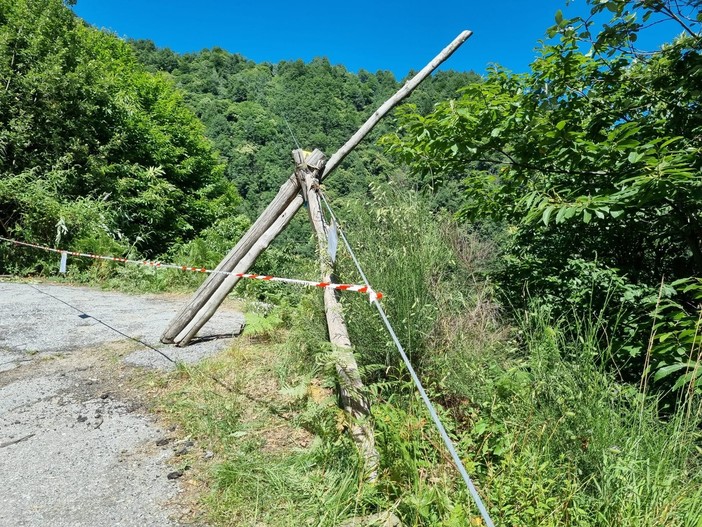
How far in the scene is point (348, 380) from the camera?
8.64ft

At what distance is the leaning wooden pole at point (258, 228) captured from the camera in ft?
14.8

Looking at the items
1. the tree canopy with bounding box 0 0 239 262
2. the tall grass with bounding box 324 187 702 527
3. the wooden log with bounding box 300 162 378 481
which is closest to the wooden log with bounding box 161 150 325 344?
the wooden log with bounding box 300 162 378 481

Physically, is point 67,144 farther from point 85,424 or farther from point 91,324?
point 85,424

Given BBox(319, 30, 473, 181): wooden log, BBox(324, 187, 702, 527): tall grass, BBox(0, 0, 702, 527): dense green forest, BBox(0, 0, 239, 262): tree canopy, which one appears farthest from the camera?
BBox(0, 0, 239, 262): tree canopy

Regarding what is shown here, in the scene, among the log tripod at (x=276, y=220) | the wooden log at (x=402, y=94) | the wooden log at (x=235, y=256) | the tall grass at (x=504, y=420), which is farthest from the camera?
the wooden log at (x=402, y=94)

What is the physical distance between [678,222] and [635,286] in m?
0.58

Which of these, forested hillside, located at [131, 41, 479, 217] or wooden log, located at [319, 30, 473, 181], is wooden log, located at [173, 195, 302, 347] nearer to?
wooden log, located at [319, 30, 473, 181]

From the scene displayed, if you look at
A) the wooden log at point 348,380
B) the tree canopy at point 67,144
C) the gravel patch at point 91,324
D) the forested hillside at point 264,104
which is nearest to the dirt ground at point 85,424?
the gravel patch at point 91,324

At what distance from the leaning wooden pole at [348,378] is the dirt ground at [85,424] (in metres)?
0.96

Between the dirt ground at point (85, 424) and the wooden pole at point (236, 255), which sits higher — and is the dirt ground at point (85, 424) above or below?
below

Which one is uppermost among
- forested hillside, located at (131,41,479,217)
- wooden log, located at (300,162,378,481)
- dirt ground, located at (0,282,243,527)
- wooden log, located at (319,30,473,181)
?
forested hillside, located at (131,41,479,217)

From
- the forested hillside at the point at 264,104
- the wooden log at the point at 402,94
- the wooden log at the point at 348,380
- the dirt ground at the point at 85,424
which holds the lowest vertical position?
the dirt ground at the point at 85,424

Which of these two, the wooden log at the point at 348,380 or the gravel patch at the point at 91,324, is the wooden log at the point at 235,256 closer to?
the gravel patch at the point at 91,324

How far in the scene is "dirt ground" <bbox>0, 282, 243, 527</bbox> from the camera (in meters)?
2.36
